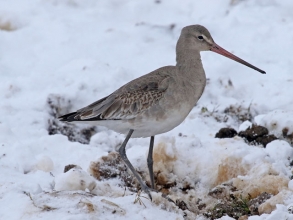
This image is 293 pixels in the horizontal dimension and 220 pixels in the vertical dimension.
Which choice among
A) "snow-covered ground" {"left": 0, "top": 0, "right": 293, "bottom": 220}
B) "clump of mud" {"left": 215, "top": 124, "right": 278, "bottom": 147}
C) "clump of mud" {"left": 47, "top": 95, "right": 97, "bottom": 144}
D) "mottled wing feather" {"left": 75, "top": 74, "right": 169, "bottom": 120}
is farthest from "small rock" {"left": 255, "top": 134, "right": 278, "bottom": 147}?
"clump of mud" {"left": 47, "top": 95, "right": 97, "bottom": 144}

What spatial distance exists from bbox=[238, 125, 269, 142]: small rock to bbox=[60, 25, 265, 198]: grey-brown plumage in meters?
0.96

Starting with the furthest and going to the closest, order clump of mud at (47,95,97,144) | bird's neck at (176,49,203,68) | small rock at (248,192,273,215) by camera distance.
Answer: clump of mud at (47,95,97,144) → bird's neck at (176,49,203,68) → small rock at (248,192,273,215)

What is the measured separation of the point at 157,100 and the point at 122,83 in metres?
2.39

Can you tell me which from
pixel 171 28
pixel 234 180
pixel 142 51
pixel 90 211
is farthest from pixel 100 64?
pixel 90 211

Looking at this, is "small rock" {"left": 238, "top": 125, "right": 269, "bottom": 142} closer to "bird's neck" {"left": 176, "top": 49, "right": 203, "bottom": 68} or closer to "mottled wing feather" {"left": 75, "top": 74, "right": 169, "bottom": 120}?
"bird's neck" {"left": 176, "top": 49, "right": 203, "bottom": 68}

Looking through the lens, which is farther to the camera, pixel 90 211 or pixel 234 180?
pixel 234 180

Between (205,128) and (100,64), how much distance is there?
195 centimetres

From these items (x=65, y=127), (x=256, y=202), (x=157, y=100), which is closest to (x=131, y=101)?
(x=157, y=100)

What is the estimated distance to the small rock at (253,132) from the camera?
6.81 m

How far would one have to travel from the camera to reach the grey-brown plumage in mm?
5887

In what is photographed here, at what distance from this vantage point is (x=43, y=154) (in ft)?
21.9

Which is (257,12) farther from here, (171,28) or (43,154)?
(43,154)

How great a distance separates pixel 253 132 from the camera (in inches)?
270

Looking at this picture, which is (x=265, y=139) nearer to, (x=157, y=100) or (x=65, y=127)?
(x=157, y=100)
